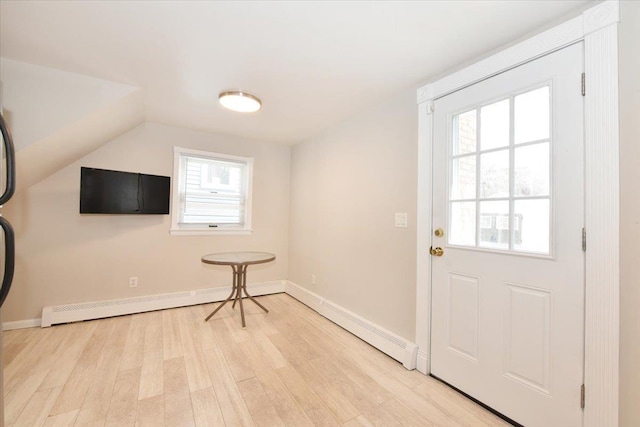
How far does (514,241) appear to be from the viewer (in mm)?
1614

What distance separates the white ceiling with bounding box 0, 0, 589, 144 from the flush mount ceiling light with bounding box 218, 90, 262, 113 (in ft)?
0.21

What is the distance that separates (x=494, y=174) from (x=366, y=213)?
3.95ft

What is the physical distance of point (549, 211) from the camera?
147cm

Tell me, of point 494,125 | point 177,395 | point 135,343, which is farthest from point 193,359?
point 494,125

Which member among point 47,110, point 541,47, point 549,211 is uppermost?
point 541,47

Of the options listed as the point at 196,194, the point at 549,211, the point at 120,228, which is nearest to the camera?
the point at 549,211

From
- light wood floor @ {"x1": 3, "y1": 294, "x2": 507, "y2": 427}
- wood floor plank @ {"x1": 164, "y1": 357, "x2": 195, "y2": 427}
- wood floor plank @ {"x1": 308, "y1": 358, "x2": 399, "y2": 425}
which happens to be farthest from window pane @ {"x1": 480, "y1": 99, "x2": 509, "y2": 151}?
wood floor plank @ {"x1": 164, "y1": 357, "x2": 195, "y2": 427}

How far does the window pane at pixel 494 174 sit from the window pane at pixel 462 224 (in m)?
0.13

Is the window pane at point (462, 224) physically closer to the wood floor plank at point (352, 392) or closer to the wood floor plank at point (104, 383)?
the wood floor plank at point (352, 392)

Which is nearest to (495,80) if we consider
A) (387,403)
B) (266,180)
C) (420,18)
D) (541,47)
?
(541,47)

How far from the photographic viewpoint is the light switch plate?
2.27m

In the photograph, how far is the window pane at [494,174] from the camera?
1.66 metres

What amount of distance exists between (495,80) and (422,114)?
0.52 meters

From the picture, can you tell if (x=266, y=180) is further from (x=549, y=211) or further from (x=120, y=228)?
(x=549, y=211)
